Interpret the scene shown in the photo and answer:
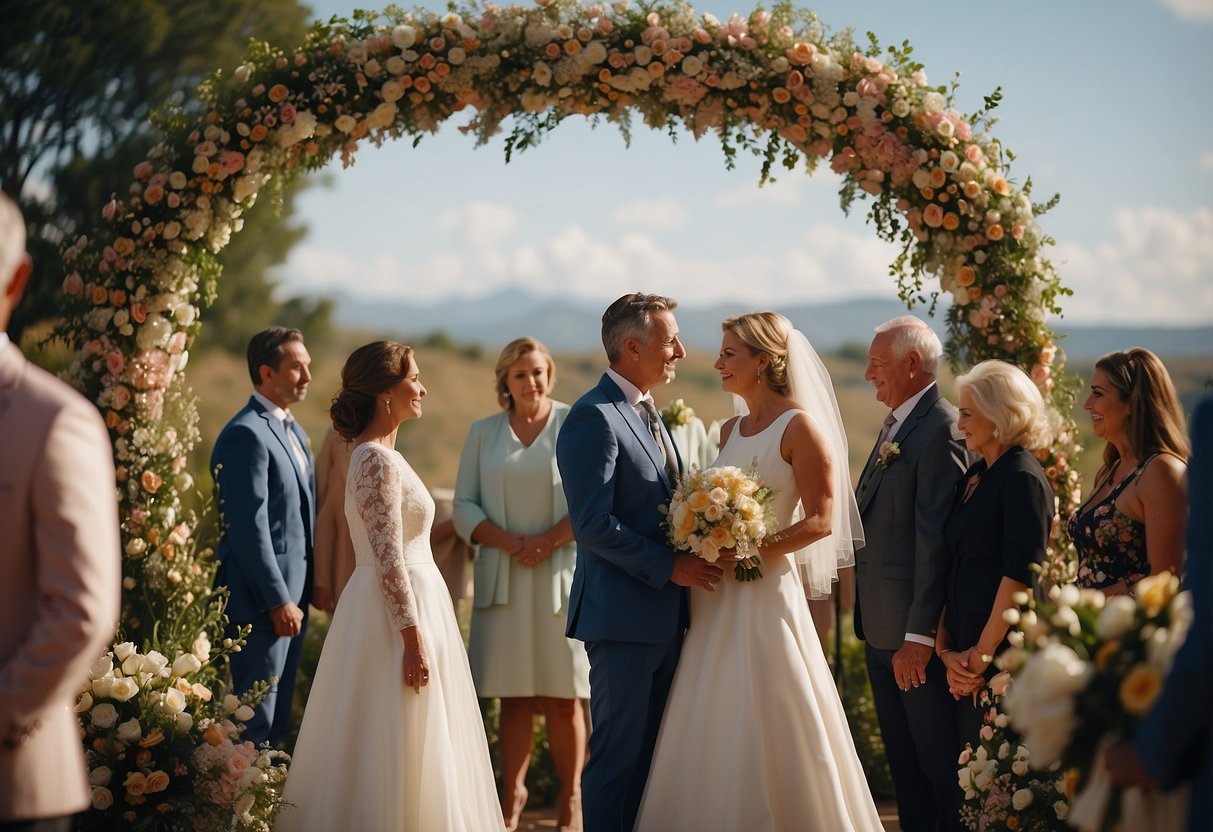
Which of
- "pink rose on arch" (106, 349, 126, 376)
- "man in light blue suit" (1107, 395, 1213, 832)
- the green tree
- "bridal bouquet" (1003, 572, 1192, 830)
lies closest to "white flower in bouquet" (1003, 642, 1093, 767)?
"bridal bouquet" (1003, 572, 1192, 830)

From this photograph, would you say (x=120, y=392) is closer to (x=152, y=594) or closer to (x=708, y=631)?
(x=152, y=594)

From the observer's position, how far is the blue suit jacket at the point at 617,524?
17.0ft

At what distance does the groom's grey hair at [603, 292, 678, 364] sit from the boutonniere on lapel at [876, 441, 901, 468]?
117 cm

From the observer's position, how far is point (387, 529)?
5098 millimetres

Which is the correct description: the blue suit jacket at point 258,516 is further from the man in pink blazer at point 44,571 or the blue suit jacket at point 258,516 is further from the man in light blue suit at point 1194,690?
the man in light blue suit at point 1194,690

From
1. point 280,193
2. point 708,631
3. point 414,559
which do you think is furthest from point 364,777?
point 280,193

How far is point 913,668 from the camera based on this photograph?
530cm

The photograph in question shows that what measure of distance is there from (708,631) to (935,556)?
1.00m

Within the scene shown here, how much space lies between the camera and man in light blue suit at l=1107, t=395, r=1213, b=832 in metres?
2.68

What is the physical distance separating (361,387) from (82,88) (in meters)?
14.6

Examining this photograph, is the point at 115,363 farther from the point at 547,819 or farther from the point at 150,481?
the point at 547,819

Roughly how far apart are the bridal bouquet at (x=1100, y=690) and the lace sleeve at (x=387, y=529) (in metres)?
Result: 2.69

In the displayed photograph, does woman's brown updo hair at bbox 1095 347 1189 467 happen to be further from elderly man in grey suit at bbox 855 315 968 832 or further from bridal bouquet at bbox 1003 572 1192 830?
bridal bouquet at bbox 1003 572 1192 830

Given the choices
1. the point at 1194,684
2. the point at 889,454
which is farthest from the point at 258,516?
the point at 1194,684
